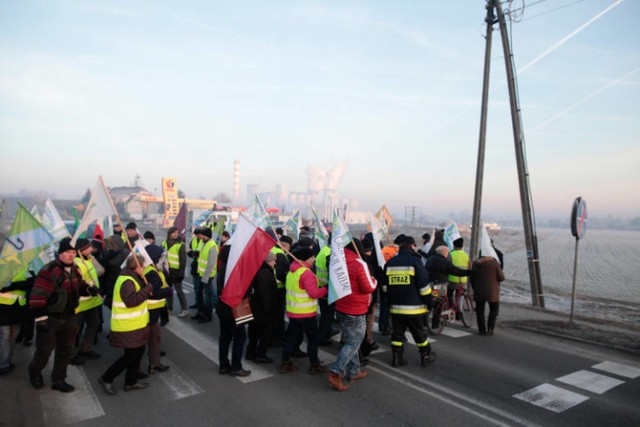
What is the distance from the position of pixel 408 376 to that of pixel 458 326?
359 centimetres

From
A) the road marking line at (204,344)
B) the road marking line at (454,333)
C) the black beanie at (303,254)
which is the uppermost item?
the black beanie at (303,254)

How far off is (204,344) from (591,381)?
618 centimetres

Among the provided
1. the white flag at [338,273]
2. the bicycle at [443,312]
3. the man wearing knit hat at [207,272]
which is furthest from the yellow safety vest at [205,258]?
the bicycle at [443,312]

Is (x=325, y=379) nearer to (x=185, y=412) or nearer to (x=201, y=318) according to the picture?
(x=185, y=412)

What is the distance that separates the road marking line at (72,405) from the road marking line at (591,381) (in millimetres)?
6240

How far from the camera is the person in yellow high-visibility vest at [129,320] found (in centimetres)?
518

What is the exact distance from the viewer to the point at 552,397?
5508mm

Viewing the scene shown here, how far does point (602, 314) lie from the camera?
11984 mm

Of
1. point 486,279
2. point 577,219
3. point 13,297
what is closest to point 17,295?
point 13,297

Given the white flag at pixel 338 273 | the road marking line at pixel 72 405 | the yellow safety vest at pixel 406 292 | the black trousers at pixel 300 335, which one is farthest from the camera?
the yellow safety vest at pixel 406 292

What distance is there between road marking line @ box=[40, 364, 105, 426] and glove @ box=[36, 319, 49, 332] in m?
0.83

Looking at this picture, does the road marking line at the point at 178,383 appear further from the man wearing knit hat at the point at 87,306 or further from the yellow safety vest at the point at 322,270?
the yellow safety vest at the point at 322,270

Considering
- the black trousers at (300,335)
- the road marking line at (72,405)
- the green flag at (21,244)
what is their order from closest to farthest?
1. the road marking line at (72,405)
2. the green flag at (21,244)
3. the black trousers at (300,335)

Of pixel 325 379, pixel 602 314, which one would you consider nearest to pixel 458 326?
pixel 325 379
